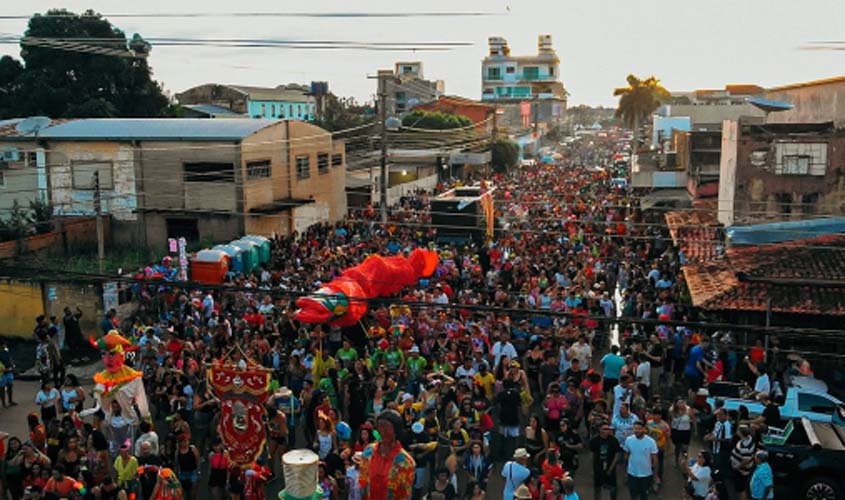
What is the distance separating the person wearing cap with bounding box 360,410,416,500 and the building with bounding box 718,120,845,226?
52.3 feet

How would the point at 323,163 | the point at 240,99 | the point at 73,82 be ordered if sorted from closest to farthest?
1. the point at 323,163
2. the point at 73,82
3. the point at 240,99

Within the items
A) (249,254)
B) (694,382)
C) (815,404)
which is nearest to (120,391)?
(694,382)

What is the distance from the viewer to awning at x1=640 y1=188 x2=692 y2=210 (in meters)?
33.3

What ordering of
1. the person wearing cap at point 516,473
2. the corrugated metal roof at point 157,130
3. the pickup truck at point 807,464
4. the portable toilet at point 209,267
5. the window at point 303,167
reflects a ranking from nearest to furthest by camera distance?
the person wearing cap at point 516,473 < the pickup truck at point 807,464 < the portable toilet at point 209,267 < the corrugated metal roof at point 157,130 < the window at point 303,167

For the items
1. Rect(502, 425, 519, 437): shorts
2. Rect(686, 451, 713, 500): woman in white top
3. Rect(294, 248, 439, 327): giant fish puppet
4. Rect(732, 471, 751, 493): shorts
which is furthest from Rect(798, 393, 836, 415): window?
Rect(294, 248, 439, 327): giant fish puppet

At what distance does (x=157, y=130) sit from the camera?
29.5 m

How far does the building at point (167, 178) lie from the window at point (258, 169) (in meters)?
0.03

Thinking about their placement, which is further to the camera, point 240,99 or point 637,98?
point 637,98

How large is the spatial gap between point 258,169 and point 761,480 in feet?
74.5

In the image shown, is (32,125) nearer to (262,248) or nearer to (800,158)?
(262,248)

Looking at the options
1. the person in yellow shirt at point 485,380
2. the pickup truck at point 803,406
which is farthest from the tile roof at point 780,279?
the person in yellow shirt at point 485,380

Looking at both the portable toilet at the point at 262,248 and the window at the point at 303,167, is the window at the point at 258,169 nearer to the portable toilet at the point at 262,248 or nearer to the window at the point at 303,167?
the window at the point at 303,167

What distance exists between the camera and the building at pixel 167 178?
92.8ft

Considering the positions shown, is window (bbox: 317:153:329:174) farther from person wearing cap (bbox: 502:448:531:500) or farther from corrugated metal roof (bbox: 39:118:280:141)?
person wearing cap (bbox: 502:448:531:500)
